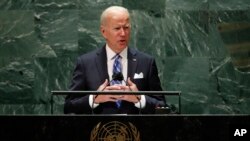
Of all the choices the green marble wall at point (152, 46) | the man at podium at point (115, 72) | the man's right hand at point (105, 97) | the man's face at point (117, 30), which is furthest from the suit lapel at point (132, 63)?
the green marble wall at point (152, 46)

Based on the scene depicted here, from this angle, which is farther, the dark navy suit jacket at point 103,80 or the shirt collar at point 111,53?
the shirt collar at point 111,53

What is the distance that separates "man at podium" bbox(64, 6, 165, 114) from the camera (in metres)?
4.04

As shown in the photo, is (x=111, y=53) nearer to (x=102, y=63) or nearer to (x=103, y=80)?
(x=102, y=63)
